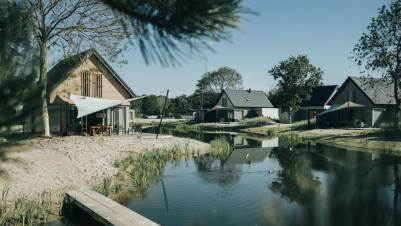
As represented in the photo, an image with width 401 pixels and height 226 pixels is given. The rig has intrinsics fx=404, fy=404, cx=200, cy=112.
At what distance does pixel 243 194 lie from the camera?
46.3ft

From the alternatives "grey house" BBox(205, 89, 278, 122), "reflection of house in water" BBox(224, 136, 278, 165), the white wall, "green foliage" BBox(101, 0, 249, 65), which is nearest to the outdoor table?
"reflection of house in water" BBox(224, 136, 278, 165)

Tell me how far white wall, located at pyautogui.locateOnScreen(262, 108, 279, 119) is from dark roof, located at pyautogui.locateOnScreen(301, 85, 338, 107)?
333 inches

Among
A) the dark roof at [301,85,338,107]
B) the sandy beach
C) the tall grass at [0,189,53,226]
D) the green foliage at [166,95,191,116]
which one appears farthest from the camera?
the green foliage at [166,95,191,116]

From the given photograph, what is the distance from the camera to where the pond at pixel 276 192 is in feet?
37.3

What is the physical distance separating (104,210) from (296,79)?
3755 centimetres

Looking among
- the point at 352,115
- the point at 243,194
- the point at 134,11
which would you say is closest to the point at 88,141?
the point at 243,194

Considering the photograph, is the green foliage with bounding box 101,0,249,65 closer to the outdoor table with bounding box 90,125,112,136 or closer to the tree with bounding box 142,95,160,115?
the outdoor table with bounding box 90,125,112,136

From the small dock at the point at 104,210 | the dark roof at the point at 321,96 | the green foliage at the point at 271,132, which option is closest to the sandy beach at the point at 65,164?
the small dock at the point at 104,210

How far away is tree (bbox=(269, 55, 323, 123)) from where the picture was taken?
4444 centimetres

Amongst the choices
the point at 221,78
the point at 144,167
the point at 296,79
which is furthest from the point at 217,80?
the point at 144,167

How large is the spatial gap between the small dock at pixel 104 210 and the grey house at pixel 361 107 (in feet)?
99.0

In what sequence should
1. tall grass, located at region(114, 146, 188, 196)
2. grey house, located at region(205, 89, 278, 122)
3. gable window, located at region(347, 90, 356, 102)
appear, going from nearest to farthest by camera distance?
tall grass, located at region(114, 146, 188, 196) → gable window, located at region(347, 90, 356, 102) → grey house, located at region(205, 89, 278, 122)

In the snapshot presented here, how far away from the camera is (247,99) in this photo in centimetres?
5872

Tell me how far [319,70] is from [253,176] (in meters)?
30.7
